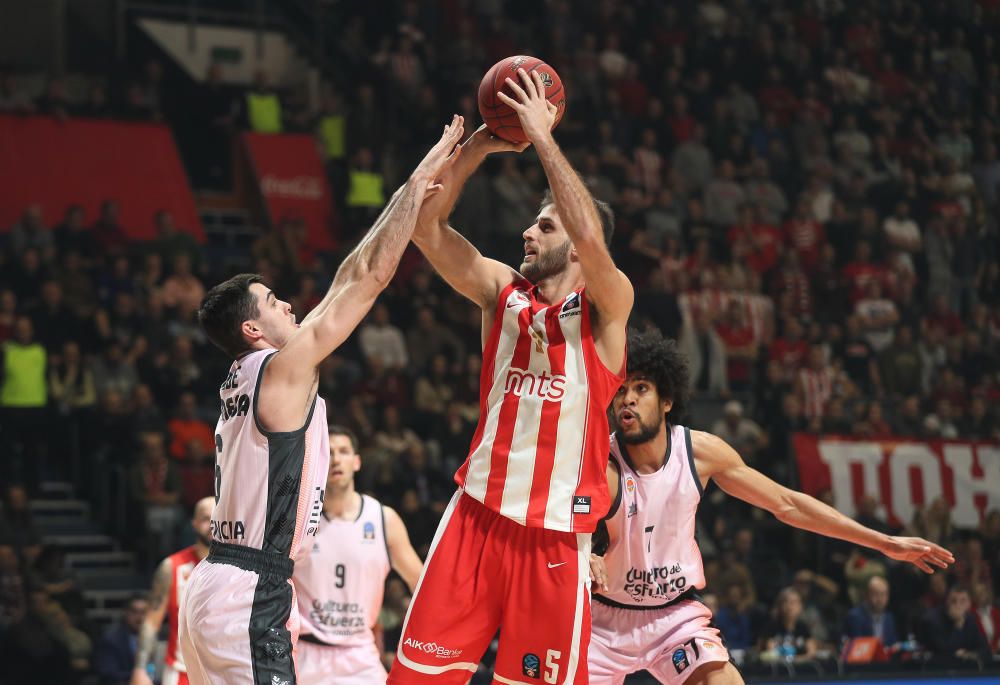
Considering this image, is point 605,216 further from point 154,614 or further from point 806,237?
point 806,237

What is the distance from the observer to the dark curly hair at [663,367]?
20.6 feet

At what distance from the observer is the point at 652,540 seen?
6.02 m

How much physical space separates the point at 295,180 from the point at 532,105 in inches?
454

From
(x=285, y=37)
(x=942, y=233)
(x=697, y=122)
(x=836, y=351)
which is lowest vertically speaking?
(x=836, y=351)

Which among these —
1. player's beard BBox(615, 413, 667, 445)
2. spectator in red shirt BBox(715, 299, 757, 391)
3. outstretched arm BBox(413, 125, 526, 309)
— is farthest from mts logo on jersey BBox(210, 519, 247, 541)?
spectator in red shirt BBox(715, 299, 757, 391)

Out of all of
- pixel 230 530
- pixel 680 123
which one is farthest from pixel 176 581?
pixel 680 123

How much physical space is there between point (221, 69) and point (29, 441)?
7640 millimetres

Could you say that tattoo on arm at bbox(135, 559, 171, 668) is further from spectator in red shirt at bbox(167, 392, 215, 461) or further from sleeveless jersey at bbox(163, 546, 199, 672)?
spectator in red shirt at bbox(167, 392, 215, 461)

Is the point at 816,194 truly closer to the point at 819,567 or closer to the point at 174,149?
the point at 819,567

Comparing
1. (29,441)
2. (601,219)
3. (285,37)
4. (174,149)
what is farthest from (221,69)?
(601,219)

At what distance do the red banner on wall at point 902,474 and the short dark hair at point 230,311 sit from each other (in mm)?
9154

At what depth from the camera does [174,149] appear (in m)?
15.8

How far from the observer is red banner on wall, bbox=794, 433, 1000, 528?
13383 millimetres

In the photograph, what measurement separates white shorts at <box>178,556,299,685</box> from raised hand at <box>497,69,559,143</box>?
1.86m
